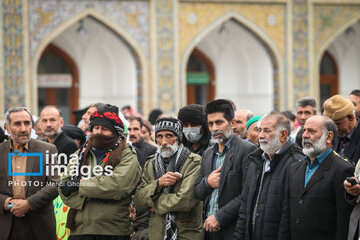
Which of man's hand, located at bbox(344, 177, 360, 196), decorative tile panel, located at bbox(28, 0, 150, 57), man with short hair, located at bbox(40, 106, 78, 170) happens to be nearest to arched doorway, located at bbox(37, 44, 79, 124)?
decorative tile panel, located at bbox(28, 0, 150, 57)

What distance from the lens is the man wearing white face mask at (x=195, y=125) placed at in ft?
18.5

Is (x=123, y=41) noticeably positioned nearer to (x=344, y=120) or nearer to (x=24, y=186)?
(x=24, y=186)

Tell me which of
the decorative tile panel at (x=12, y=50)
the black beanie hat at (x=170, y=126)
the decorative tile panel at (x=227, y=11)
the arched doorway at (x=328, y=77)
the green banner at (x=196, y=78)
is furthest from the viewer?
the arched doorway at (x=328, y=77)

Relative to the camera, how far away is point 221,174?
4.83m

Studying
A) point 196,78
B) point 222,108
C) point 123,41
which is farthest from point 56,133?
point 196,78

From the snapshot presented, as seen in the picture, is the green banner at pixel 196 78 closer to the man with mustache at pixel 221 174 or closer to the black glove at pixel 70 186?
the man with mustache at pixel 221 174

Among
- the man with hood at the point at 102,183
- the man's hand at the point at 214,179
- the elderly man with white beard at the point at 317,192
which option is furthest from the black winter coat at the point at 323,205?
the man with hood at the point at 102,183

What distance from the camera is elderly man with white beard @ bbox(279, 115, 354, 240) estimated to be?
4.14m

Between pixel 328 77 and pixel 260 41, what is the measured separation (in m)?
3.77

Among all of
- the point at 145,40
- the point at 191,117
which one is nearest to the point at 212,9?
the point at 145,40

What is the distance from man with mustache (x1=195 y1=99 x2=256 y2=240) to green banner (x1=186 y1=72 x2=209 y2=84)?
44.7ft

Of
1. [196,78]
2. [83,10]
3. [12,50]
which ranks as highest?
[83,10]

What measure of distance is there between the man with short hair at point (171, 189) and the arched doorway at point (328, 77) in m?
14.9

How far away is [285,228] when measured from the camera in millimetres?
4348
